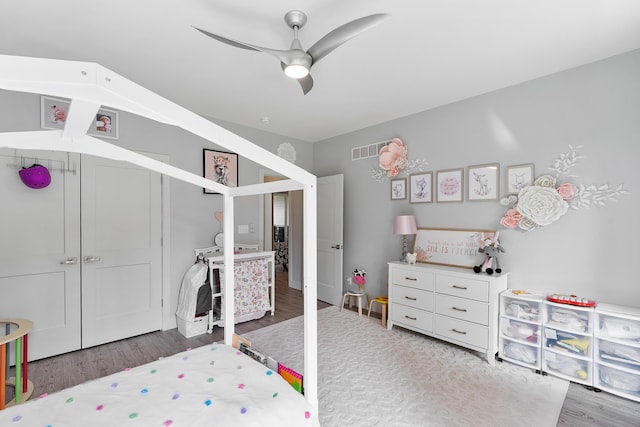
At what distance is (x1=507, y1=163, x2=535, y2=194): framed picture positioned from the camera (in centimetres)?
269

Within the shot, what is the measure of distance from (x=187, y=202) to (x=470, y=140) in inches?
127

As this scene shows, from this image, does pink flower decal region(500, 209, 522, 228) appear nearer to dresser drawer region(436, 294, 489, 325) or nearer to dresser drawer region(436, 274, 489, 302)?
dresser drawer region(436, 274, 489, 302)

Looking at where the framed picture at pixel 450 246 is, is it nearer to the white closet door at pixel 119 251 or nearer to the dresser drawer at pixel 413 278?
the dresser drawer at pixel 413 278

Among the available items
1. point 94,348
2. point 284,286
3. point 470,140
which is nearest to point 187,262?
point 94,348

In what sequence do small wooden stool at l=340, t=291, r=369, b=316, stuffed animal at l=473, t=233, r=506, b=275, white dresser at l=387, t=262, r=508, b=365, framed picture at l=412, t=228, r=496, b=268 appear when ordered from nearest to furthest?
white dresser at l=387, t=262, r=508, b=365 < stuffed animal at l=473, t=233, r=506, b=275 < framed picture at l=412, t=228, r=496, b=268 < small wooden stool at l=340, t=291, r=369, b=316

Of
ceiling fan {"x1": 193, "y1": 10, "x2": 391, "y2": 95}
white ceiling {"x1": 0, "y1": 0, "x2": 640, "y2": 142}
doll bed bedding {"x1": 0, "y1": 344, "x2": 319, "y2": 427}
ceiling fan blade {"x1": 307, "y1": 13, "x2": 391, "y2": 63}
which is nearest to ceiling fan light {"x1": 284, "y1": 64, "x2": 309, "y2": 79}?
ceiling fan {"x1": 193, "y1": 10, "x2": 391, "y2": 95}

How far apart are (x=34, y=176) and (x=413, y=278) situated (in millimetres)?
3629

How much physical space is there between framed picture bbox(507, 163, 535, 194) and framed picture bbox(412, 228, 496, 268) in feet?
1.48

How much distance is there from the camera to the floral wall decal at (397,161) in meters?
3.57

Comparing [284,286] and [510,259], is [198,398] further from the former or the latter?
[284,286]

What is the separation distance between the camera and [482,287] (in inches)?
105

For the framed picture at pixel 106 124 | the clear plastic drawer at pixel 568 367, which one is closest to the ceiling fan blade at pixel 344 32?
the framed picture at pixel 106 124

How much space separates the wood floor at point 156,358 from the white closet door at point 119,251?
7.9 inches

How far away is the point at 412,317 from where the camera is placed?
3.17 m
